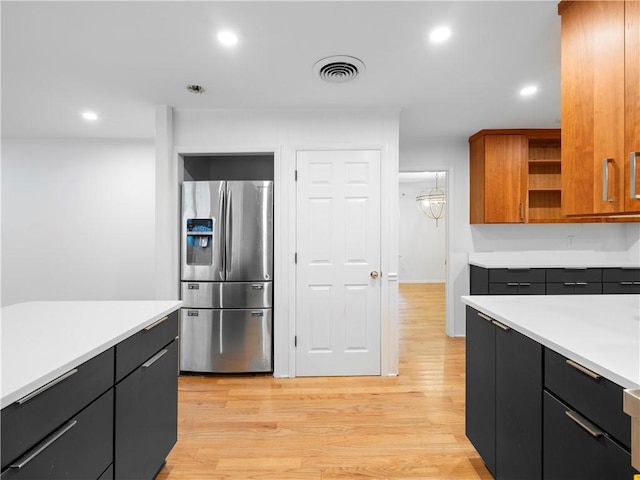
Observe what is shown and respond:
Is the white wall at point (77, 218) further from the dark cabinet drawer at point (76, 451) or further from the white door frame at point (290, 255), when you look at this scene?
the dark cabinet drawer at point (76, 451)

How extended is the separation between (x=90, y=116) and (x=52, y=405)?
326cm

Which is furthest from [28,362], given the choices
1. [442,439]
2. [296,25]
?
[442,439]

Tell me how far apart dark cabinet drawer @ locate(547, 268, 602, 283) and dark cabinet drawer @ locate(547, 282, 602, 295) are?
0.03m

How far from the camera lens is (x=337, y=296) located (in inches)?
A: 118

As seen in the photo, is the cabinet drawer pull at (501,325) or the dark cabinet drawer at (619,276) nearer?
the cabinet drawer pull at (501,325)

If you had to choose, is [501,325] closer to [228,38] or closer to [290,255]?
[290,255]

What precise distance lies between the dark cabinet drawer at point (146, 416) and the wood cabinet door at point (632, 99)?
6.87 ft

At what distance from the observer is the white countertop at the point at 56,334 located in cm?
90

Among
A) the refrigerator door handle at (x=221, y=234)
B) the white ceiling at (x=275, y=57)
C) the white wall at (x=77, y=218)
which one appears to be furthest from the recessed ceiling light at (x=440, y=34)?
the white wall at (x=77, y=218)

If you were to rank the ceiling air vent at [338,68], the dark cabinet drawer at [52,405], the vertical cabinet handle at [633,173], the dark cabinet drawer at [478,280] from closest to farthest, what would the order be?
the dark cabinet drawer at [52,405] → the vertical cabinet handle at [633,173] → the ceiling air vent at [338,68] → the dark cabinet drawer at [478,280]

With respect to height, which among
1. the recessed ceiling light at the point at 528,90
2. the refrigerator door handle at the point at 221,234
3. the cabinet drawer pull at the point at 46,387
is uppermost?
the recessed ceiling light at the point at 528,90

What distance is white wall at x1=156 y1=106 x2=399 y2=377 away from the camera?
117 inches

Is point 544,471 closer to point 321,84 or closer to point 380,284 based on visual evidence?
point 380,284

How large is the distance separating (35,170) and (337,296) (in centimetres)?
399
